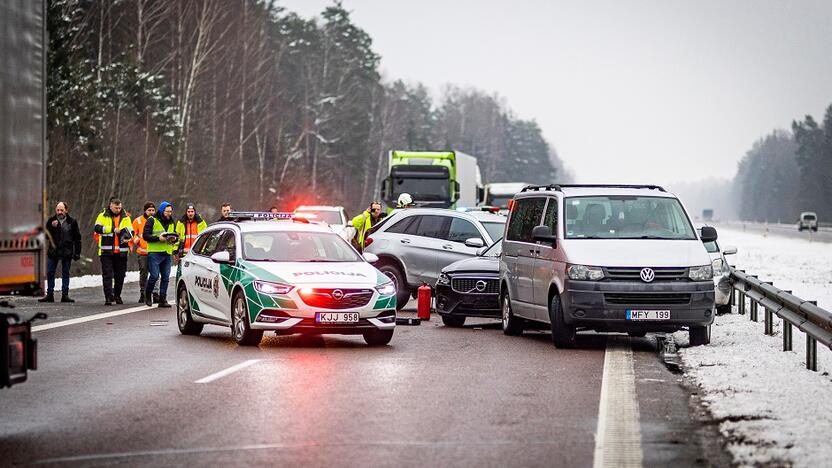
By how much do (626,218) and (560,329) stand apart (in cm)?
184

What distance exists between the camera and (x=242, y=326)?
16672 mm

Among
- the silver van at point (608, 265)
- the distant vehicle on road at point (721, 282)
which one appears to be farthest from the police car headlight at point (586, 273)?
the distant vehicle on road at point (721, 282)

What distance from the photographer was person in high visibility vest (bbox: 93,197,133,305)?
25.1 meters

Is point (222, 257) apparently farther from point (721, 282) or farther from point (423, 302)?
point (721, 282)

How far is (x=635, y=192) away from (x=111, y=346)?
22.3 ft

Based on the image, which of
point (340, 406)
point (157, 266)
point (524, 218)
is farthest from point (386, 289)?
point (157, 266)

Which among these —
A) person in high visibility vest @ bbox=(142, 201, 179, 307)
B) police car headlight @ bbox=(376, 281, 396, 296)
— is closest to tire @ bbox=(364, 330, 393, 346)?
police car headlight @ bbox=(376, 281, 396, 296)

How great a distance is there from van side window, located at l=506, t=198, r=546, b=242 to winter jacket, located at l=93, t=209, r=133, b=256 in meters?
8.73

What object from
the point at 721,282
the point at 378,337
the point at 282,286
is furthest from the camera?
the point at 721,282

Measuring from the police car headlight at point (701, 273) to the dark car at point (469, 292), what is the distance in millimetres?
4311

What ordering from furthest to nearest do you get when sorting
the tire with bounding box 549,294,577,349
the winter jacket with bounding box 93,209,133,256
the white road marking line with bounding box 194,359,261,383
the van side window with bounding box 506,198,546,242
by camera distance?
the winter jacket with bounding box 93,209,133,256, the van side window with bounding box 506,198,546,242, the tire with bounding box 549,294,577,349, the white road marking line with bounding box 194,359,261,383

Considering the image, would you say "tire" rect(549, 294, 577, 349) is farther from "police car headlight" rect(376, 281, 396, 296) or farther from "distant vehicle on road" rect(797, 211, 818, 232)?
"distant vehicle on road" rect(797, 211, 818, 232)

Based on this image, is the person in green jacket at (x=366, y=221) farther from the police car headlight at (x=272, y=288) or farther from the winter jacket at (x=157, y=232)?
the police car headlight at (x=272, y=288)

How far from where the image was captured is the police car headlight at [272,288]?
16188 mm
